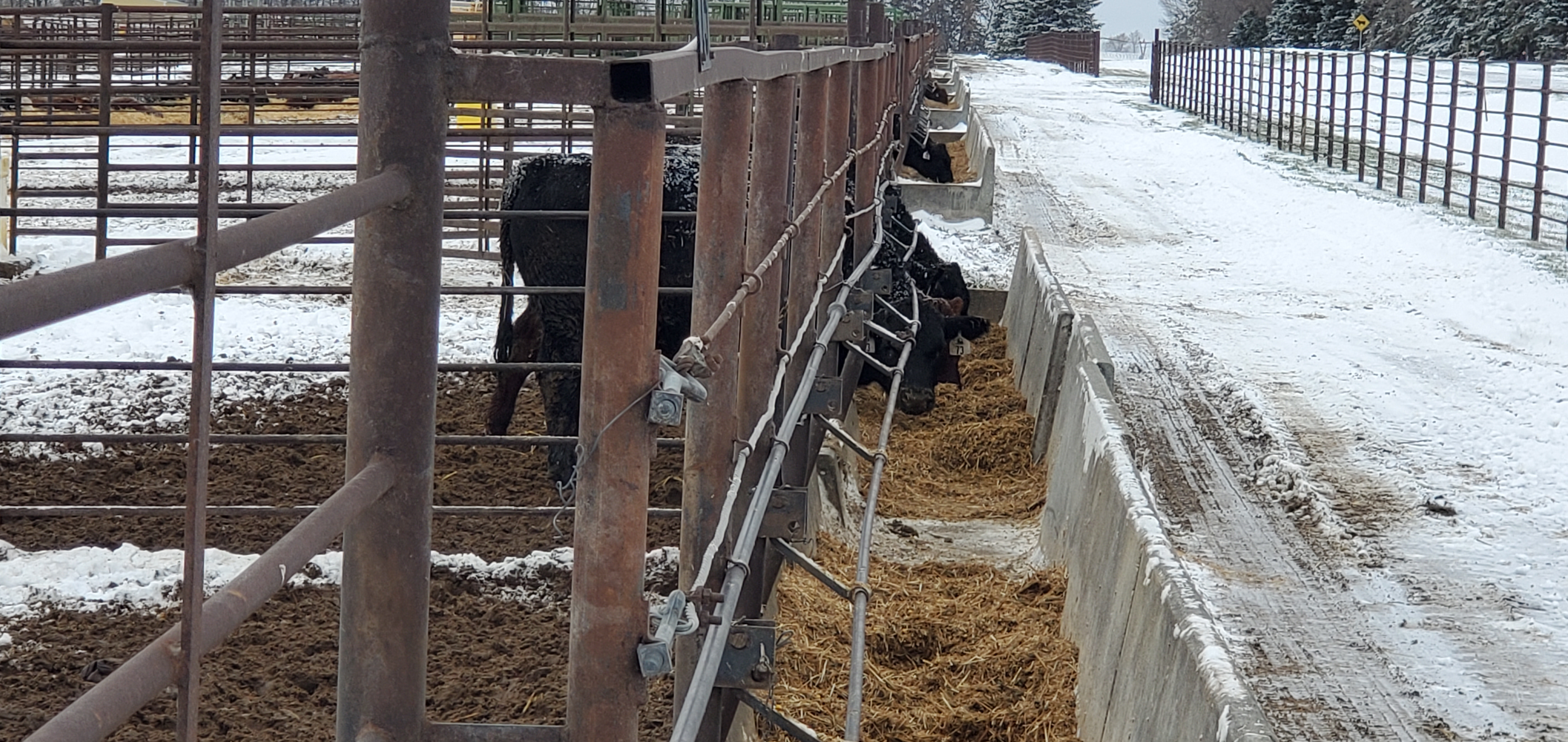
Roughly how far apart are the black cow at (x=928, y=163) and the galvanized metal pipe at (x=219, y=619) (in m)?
15.6

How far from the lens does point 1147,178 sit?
60.6ft

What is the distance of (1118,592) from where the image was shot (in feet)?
14.9

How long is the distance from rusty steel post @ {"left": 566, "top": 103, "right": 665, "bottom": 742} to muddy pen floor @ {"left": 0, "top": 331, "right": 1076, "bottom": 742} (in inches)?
42.0

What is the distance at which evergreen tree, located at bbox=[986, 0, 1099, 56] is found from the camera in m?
76.2

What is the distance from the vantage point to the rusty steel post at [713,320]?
9.01ft

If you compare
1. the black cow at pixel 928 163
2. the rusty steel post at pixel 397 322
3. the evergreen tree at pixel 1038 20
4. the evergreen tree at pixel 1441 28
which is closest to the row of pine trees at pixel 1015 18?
the evergreen tree at pixel 1038 20

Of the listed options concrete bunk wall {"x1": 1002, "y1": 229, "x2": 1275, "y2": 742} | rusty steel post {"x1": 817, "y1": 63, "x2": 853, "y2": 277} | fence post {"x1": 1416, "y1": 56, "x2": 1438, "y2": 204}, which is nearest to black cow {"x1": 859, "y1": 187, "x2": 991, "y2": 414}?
concrete bunk wall {"x1": 1002, "y1": 229, "x2": 1275, "y2": 742}

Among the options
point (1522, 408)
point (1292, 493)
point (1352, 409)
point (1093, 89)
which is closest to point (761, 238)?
point (1292, 493)

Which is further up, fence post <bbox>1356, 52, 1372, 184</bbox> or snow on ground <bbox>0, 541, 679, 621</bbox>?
fence post <bbox>1356, 52, 1372, 184</bbox>

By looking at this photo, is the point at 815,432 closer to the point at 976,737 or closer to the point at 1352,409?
the point at 976,737

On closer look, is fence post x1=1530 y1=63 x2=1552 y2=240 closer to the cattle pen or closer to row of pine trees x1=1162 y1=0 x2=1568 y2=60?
the cattle pen

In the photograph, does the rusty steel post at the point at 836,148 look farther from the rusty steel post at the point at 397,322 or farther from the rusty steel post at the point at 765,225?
the rusty steel post at the point at 397,322

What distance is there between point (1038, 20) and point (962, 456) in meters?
72.2

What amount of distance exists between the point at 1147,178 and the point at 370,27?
17.6m
